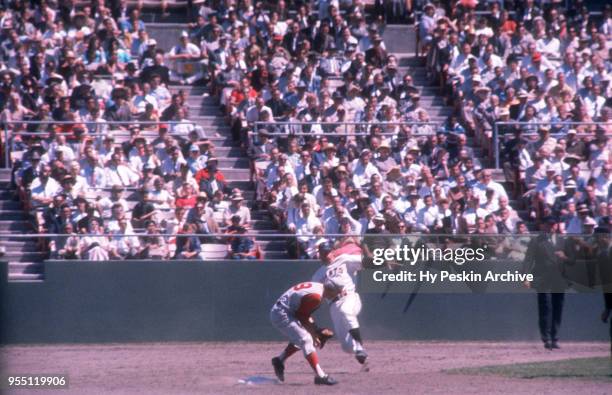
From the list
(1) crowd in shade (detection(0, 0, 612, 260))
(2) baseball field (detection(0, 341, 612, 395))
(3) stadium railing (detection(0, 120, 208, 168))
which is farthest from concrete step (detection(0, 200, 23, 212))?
(2) baseball field (detection(0, 341, 612, 395))

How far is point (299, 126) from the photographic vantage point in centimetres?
1969

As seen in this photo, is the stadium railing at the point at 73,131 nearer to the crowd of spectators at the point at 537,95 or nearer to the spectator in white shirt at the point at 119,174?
the spectator in white shirt at the point at 119,174

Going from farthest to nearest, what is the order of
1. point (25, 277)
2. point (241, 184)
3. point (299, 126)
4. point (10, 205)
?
point (299, 126) < point (241, 184) < point (10, 205) < point (25, 277)

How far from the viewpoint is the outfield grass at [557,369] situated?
1410cm

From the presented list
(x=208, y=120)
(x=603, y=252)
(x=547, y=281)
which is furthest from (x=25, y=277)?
(x=603, y=252)

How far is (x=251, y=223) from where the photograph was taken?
1841cm

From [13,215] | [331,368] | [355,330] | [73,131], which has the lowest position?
[331,368]

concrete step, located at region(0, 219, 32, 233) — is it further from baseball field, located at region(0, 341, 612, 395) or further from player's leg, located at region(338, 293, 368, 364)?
player's leg, located at region(338, 293, 368, 364)

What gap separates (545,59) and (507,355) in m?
7.61

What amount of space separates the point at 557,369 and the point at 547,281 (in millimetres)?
2123

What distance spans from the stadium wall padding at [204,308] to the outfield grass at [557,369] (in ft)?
7.13

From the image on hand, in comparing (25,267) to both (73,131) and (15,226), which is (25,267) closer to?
(15,226)

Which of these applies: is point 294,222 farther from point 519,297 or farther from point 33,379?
point 33,379

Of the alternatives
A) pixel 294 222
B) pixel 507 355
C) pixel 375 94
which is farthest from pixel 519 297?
pixel 375 94
